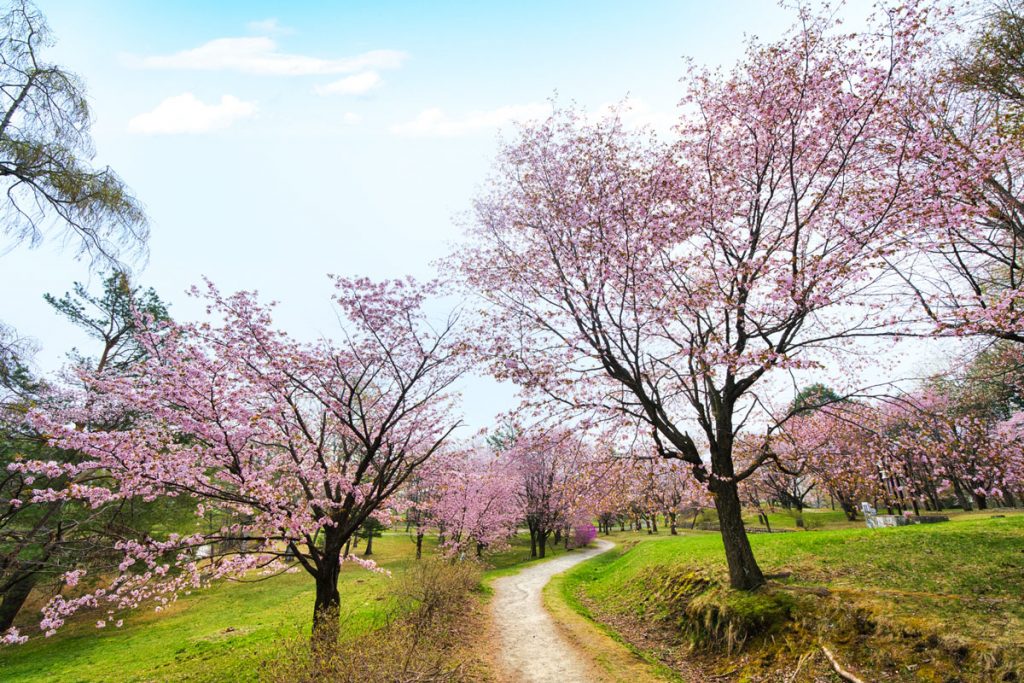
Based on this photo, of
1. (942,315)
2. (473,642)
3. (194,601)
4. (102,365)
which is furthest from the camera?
(194,601)

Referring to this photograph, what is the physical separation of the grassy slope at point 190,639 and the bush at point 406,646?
1446 millimetres

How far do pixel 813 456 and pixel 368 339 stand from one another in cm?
1100

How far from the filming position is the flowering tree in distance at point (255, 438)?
765 centimetres

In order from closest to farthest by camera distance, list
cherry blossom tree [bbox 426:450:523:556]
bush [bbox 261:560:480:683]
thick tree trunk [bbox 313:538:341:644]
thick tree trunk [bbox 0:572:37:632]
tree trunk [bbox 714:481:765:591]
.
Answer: bush [bbox 261:560:480:683], thick tree trunk [bbox 313:538:341:644], tree trunk [bbox 714:481:765:591], thick tree trunk [bbox 0:572:37:632], cherry blossom tree [bbox 426:450:523:556]

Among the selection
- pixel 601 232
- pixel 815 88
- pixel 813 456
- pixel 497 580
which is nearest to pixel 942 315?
pixel 813 456

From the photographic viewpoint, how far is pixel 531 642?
11266 mm

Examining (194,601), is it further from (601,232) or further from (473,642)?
(601,232)

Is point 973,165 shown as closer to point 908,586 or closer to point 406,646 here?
point 908,586

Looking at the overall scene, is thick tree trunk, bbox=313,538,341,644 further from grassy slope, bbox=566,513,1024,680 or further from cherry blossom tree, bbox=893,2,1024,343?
cherry blossom tree, bbox=893,2,1024,343

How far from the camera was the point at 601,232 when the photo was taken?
10.8 metres

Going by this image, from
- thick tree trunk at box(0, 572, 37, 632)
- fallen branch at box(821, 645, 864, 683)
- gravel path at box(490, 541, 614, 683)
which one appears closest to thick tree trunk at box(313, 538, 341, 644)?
gravel path at box(490, 541, 614, 683)

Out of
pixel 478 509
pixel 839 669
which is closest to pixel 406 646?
pixel 839 669

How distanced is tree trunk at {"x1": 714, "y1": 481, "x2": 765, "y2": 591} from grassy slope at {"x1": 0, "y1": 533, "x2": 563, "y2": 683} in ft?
31.6

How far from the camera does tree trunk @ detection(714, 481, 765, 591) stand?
405 inches
